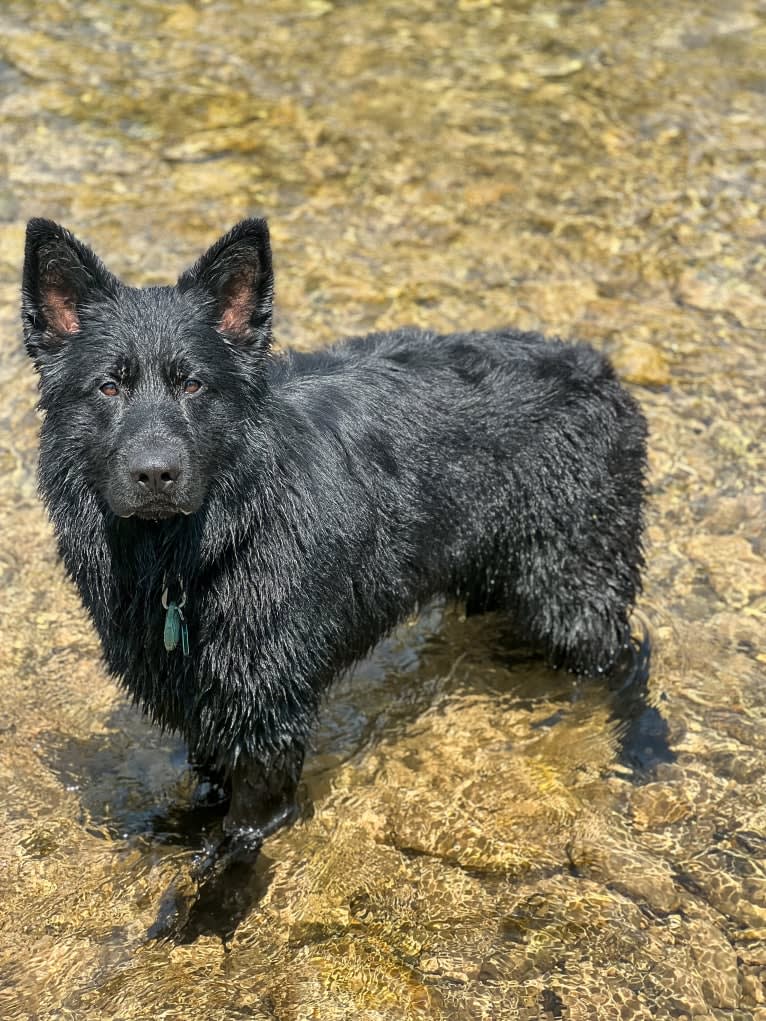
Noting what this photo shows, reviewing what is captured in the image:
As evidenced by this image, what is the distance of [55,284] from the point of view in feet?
13.2

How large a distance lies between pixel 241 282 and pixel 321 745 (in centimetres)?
222

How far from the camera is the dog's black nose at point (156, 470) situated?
3.70m

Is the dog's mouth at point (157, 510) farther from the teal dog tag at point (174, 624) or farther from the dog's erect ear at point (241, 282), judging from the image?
the dog's erect ear at point (241, 282)

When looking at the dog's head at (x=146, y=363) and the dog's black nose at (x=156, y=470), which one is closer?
the dog's black nose at (x=156, y=470)

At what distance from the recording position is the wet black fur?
3.97m

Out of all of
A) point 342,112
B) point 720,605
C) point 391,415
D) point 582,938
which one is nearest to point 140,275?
point 342,112

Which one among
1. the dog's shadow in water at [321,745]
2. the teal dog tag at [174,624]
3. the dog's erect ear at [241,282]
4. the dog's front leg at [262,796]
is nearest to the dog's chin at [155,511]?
the teal dog tag at [174,624]

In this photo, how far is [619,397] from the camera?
5137 mm

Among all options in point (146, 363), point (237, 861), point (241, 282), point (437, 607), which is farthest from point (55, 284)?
point (437, 607)

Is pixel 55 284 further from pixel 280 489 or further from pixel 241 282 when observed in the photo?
pixel 280 489

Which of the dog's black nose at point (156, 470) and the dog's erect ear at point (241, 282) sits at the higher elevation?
the dog's erect ear at point (241, 282)

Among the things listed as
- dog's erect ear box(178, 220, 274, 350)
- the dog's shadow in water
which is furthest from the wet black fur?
the dog's shadow in water

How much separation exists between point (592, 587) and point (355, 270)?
11.9ft

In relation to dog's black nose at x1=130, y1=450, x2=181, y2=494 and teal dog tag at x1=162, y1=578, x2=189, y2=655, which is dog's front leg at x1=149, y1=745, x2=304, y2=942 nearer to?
teal dog tag at x1=162, y1=578, x2=189, y2=655
